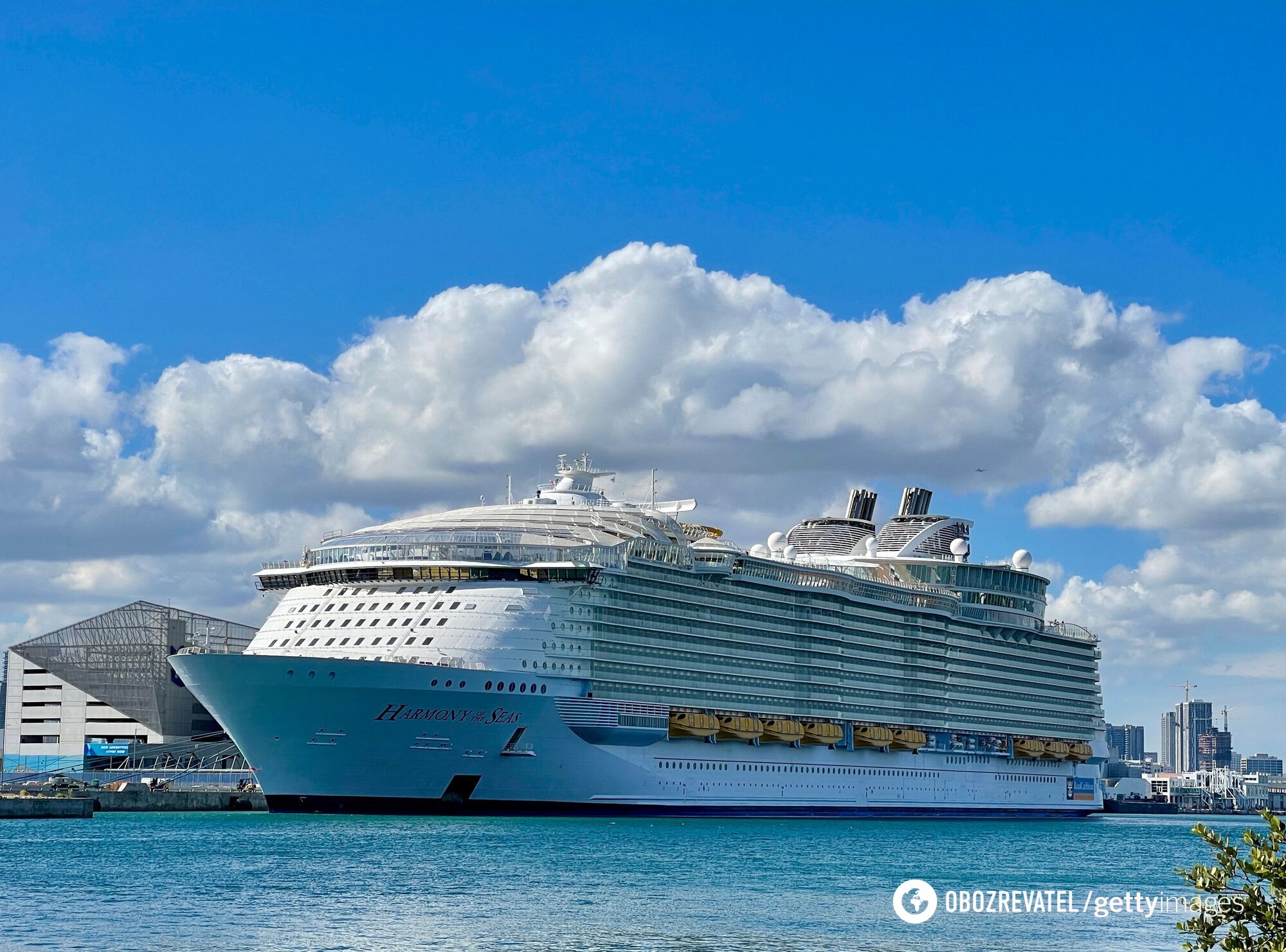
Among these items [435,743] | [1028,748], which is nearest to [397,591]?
[435,743]

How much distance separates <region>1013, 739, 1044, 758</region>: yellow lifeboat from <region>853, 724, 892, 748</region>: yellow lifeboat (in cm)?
1605

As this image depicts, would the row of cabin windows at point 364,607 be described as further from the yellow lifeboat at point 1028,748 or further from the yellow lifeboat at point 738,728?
the yellow lifeboat at point 1028,748

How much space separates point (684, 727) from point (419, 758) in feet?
49.3

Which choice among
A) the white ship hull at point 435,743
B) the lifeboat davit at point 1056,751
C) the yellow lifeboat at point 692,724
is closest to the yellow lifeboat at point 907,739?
the lifeboat davit at point 1056,751

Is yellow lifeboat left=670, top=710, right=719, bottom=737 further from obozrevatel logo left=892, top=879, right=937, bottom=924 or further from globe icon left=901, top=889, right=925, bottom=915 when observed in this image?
globe icon left=901, top=889, right=925, bottom=915

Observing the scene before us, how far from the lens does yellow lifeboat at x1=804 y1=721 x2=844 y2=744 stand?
85562mm

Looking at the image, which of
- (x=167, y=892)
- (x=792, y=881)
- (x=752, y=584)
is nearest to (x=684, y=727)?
(x=752, y=584)

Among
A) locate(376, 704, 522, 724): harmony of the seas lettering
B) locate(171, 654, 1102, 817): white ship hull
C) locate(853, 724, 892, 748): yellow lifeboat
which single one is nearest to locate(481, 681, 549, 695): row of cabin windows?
locate(171, 654, 1102, 817): white ship hull

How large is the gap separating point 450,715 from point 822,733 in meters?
26.5

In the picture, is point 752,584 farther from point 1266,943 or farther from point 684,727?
point 1266,943

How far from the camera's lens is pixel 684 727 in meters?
77.1

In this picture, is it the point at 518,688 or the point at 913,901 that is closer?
the point at 913,901

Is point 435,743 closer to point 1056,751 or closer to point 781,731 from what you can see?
point 781,731

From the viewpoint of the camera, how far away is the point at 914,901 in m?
45.6
